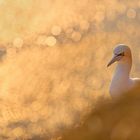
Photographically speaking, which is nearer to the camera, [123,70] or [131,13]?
[123,70]

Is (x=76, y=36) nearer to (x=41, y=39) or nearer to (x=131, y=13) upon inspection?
(x=41, y=39)

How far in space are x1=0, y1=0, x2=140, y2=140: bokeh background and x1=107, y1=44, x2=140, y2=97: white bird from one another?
927 mm

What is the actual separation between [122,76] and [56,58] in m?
4.37

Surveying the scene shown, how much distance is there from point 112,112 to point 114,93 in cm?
122

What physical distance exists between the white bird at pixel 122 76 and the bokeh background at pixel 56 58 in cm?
93

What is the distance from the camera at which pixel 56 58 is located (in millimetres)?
15922

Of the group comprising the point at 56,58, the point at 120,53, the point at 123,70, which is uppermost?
the point at 56,58

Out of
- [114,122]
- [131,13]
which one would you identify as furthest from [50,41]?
[114,122]

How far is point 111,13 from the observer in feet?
60.1

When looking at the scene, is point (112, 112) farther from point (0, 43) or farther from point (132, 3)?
point (132, 3)

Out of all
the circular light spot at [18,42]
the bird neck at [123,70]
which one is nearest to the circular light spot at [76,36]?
the circular light spot at [18,42]

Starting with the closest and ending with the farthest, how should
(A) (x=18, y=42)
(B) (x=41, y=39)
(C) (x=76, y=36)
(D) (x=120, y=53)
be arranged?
(D) (x=120, y=53) → (A) (x=18, y=42) → (B) (x=41, y=39) → (C) (x=76, y=36)

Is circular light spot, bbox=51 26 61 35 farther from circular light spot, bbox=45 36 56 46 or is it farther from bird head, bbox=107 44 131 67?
bird head, bbox=107 44 131 67

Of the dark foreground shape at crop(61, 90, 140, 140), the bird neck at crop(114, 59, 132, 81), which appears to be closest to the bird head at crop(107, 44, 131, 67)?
the bird neck at crop(114, 59, 132, 81)
